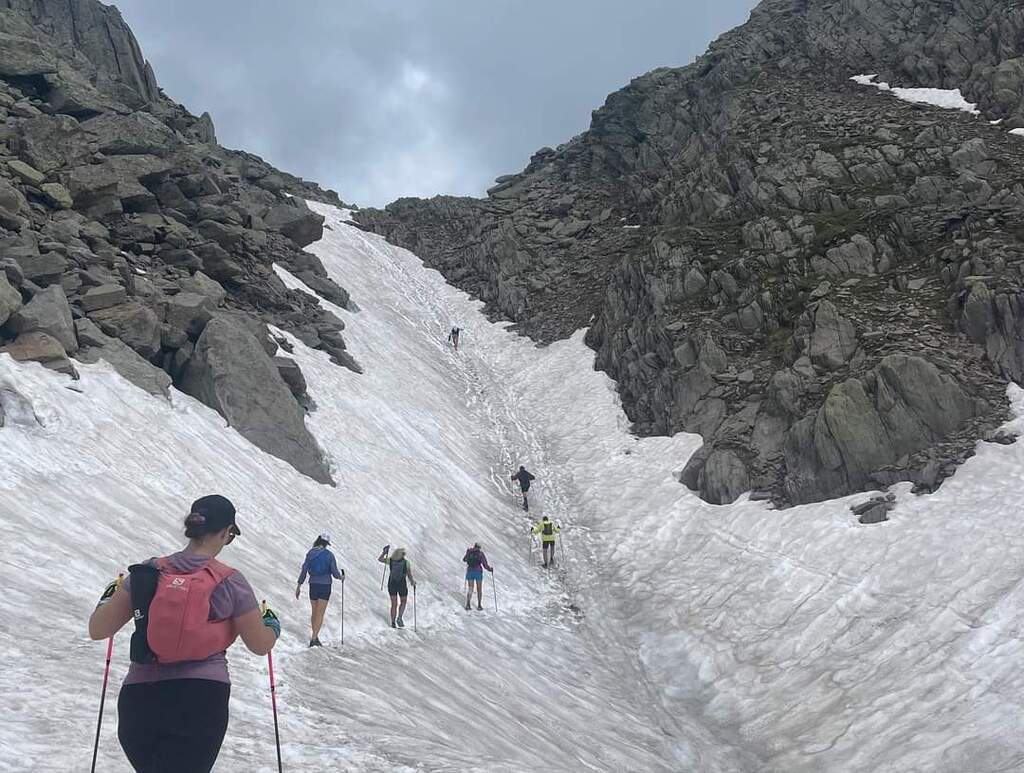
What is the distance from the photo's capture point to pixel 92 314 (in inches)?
848

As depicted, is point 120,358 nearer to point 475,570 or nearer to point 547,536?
point 475,570

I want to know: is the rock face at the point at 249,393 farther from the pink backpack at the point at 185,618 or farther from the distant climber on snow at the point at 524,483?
the pink backpack at the point at 185,618

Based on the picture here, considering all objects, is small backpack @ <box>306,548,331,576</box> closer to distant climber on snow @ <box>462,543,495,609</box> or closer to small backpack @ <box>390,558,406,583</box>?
small backpack @ <box>390,558,406,583</box>

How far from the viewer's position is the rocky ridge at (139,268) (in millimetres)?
20453

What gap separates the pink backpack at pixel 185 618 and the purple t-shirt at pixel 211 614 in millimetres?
37

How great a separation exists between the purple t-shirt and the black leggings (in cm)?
4

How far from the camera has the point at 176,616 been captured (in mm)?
4090

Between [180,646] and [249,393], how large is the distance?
2057cm

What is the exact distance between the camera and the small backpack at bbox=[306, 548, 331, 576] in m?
14.0

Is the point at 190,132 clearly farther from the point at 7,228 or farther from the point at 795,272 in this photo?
the point at 795,272

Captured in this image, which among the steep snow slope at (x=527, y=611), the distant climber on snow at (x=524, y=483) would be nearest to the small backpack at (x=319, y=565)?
the steep snow slope at (x=527, y=611)

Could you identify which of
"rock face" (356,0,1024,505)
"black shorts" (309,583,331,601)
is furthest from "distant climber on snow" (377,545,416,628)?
"rock face" (356,0,1024,505)

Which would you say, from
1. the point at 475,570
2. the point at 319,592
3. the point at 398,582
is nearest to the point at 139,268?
the point at 475,570

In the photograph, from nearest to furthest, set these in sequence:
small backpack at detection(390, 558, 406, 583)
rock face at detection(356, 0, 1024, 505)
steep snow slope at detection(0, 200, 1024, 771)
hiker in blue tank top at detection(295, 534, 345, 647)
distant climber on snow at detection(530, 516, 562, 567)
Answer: steep snow slope at detection(0, 200, 1024, 771) < hiker in blue tank top at detection(295, 534, 345, 647) < small backpack at detection(390, 558, 406, 583) < rock face at detection(356, 0, 1024, 505) < distant climber on snow at detection(530, 516, 562, 567)
